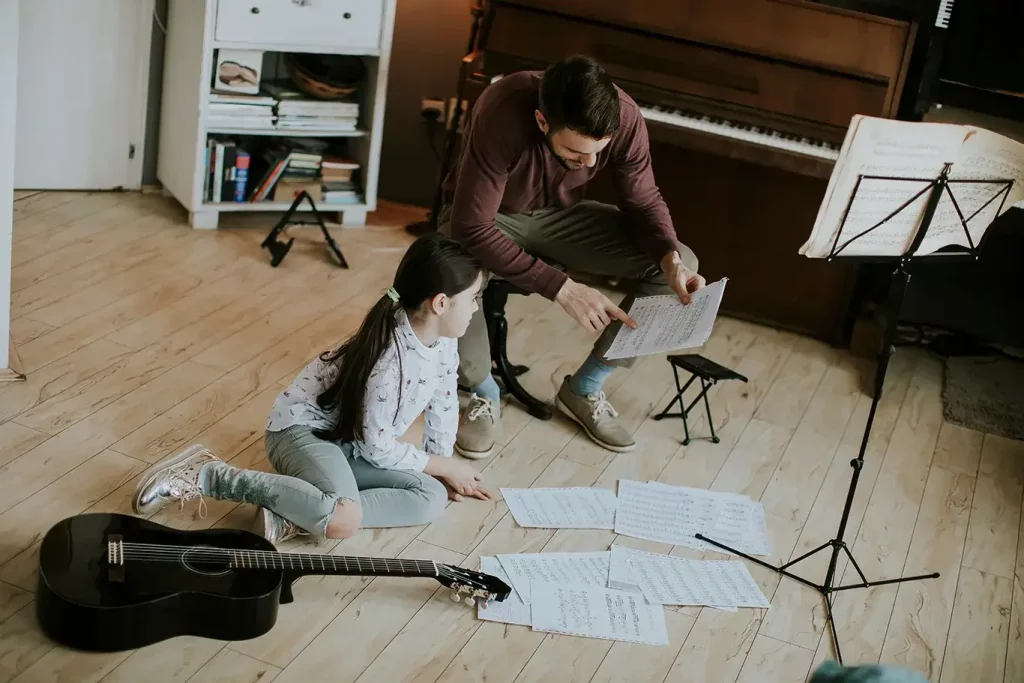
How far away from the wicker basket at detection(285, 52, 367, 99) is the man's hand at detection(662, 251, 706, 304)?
1.53 meters

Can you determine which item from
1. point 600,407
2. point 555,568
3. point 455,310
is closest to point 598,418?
point 600,407

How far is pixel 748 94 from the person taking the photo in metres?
3.37

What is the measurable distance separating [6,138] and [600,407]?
1468 mm

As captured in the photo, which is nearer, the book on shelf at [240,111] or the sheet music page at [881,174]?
the sheet music page at [881,174]

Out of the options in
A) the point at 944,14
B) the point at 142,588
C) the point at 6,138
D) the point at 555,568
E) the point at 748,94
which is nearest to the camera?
the point at 142,588

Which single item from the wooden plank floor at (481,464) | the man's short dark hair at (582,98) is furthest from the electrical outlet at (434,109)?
the man's short dark hair at (582,98)

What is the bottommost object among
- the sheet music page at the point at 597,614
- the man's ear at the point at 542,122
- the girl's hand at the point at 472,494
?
the sheet music page at the point at 597,614

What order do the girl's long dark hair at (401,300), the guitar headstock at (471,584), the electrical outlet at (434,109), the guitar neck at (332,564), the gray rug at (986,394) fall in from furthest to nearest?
the electrical outlet at (434,109) → the gray rug at (986,394) → the girl's long dark hair at (401,300) → the guitar headstock at (471,584) → the guitar neck at (332,564)

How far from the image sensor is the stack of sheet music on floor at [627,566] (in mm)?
2133

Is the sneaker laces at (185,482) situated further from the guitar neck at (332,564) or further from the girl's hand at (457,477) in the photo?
the girl's hand at (457,477)

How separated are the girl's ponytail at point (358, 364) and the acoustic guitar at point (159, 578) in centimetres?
31

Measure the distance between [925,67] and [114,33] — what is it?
8.08 ft

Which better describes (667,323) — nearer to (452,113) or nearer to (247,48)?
(452,113)

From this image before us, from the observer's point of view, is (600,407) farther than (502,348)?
No
